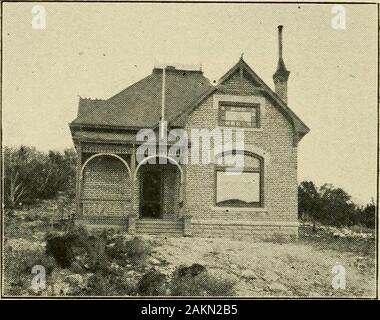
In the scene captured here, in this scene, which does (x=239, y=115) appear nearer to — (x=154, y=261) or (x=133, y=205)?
(x=133, y=205)

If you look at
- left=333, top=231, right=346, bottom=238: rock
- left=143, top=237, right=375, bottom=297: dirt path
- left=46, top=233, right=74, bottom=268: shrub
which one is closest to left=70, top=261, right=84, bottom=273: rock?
left=46, top=233, right=74, bottom=268: shrub

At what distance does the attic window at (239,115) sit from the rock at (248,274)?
4247 mm

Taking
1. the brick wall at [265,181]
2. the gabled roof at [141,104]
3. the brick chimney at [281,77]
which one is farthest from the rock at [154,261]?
the brick chimney at [281,77]

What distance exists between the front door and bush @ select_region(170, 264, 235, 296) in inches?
171

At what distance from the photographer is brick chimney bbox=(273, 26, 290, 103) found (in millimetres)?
14924

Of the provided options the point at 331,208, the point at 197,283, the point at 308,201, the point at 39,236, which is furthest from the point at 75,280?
the point at 331,208

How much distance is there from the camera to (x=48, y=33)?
535 inches

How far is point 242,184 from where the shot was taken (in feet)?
53.5

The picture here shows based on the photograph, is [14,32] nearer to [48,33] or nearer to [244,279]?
[48,33]

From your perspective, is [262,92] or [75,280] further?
[262,92]

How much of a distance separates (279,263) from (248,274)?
0.91 metres
